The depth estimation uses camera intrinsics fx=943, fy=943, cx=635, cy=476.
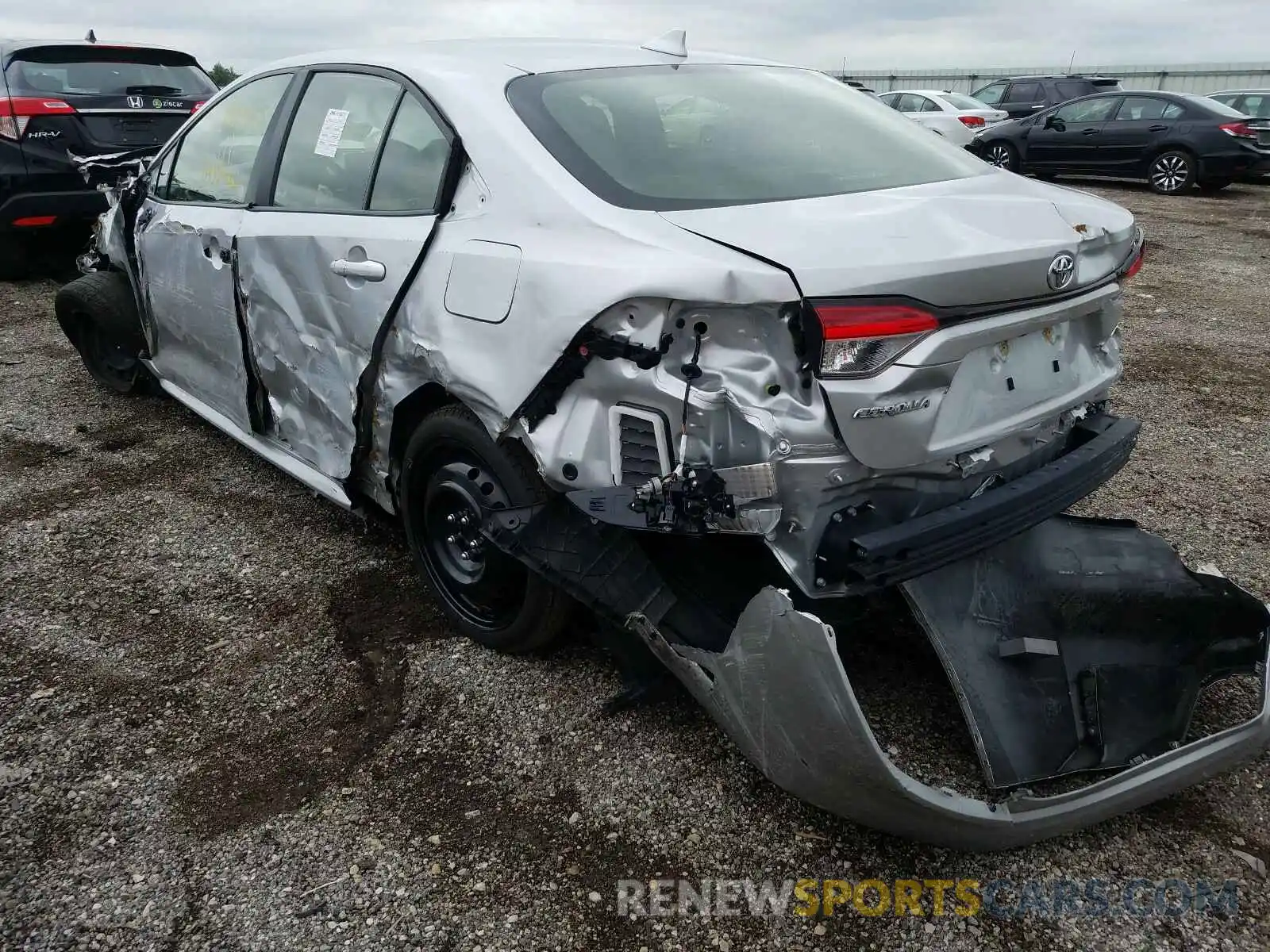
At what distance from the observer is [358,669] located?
2.86 meters

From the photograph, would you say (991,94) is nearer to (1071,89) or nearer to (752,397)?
(1071,89)

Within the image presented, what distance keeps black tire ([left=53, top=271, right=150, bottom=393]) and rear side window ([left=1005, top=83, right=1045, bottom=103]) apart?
15.8 m

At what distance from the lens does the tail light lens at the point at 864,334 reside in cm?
194

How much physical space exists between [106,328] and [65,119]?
3.09m

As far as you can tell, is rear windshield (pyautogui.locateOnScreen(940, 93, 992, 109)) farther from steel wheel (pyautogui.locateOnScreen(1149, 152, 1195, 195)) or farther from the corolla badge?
the corolla badge

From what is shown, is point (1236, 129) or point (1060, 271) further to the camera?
point (1236, 129)

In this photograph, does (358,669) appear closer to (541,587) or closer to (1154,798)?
(541,587)

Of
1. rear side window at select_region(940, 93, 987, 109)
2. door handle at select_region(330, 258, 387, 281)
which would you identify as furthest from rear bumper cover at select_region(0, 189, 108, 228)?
rear side window at select_region(940, 93, 987, 109)

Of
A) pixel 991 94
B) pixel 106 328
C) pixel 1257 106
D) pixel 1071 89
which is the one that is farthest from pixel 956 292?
pixel 991 94

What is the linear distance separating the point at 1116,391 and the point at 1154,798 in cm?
359

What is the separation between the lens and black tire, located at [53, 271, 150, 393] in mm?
4543

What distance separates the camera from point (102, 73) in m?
7.04

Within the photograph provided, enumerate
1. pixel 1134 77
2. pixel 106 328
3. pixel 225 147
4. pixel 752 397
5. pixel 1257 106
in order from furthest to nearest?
pixel 1134 77 → pixel 1257 106 → pixel 106 328 → pixel 225 147 → pixel 752 397

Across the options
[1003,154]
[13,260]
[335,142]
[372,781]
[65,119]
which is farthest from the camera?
[1003,154]
